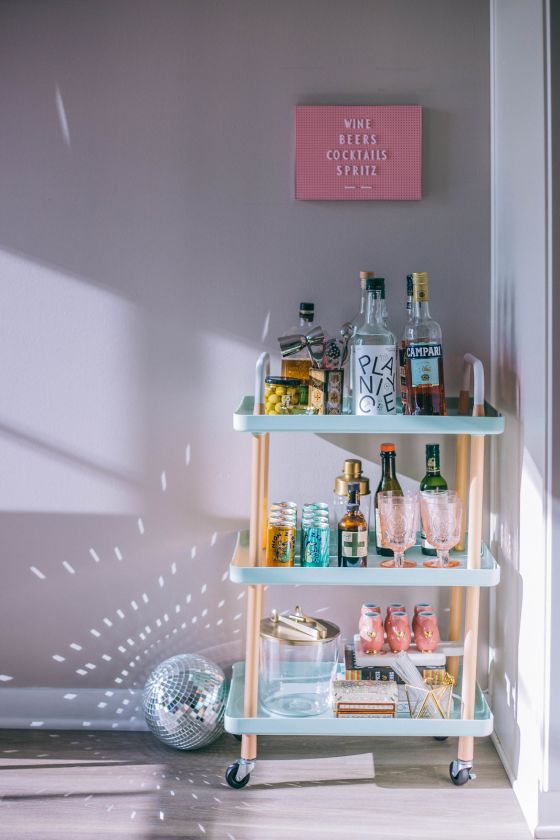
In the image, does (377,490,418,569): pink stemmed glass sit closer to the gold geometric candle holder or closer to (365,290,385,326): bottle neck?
the gold geometric candle holder

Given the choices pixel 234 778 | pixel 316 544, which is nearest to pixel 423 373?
pixel 316 544

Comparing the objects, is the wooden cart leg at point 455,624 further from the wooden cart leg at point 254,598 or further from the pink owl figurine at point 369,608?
the wooden cart leg at point 254,598

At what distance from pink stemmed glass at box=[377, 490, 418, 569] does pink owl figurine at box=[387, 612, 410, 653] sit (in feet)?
0.66

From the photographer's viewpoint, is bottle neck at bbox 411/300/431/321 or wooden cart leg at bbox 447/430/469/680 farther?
wooden cart leg at bbox 447/430/469/680

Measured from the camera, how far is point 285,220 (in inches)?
90.7

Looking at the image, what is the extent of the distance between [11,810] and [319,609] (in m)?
0.94

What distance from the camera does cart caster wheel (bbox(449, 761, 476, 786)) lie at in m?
2.08

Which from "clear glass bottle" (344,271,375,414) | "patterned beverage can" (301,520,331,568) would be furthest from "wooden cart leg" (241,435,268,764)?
"clear glass bottle" (344,271,375,414)

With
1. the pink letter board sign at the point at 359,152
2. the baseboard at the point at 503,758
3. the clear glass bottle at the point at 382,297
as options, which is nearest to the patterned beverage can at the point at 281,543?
the clear glass bottle at the point at 382,297

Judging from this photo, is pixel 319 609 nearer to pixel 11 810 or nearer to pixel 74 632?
pixel 74 632

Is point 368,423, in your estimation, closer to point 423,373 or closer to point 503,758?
point 423,373

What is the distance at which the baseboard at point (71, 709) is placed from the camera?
94.3 inches

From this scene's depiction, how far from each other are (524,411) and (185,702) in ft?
3.73

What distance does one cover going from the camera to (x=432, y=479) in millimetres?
2205
